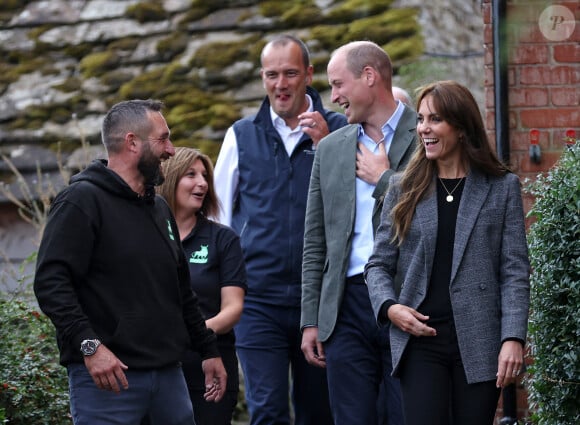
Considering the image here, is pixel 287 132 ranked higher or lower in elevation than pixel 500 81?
lower

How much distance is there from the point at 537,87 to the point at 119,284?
3364mm

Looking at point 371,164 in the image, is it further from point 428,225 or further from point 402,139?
point 428,225

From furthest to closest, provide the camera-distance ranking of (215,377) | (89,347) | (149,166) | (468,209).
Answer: (215,377), (149,166), (468,209), (89,347)

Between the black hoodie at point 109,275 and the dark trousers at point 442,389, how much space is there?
3.32ft

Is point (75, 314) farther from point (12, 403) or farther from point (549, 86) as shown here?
point (549, 86)

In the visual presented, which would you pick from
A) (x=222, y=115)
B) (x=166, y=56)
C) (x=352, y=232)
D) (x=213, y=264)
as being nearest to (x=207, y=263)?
(x=213, y=264)

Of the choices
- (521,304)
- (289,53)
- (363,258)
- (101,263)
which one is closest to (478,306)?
(521,304)

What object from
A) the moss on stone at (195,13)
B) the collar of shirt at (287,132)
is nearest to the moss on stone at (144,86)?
the moss on stone at (195,13)

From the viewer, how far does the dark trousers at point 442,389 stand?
17.7 ft

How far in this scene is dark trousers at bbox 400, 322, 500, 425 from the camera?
17.7 feet

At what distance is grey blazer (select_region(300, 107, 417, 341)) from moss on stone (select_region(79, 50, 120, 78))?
4562 millimetres

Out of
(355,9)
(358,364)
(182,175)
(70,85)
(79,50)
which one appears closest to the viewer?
(358,364)

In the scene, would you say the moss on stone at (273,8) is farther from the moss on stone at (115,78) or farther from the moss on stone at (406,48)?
the moss on stone at (115,78)

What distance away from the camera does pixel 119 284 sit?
552 centimetres
